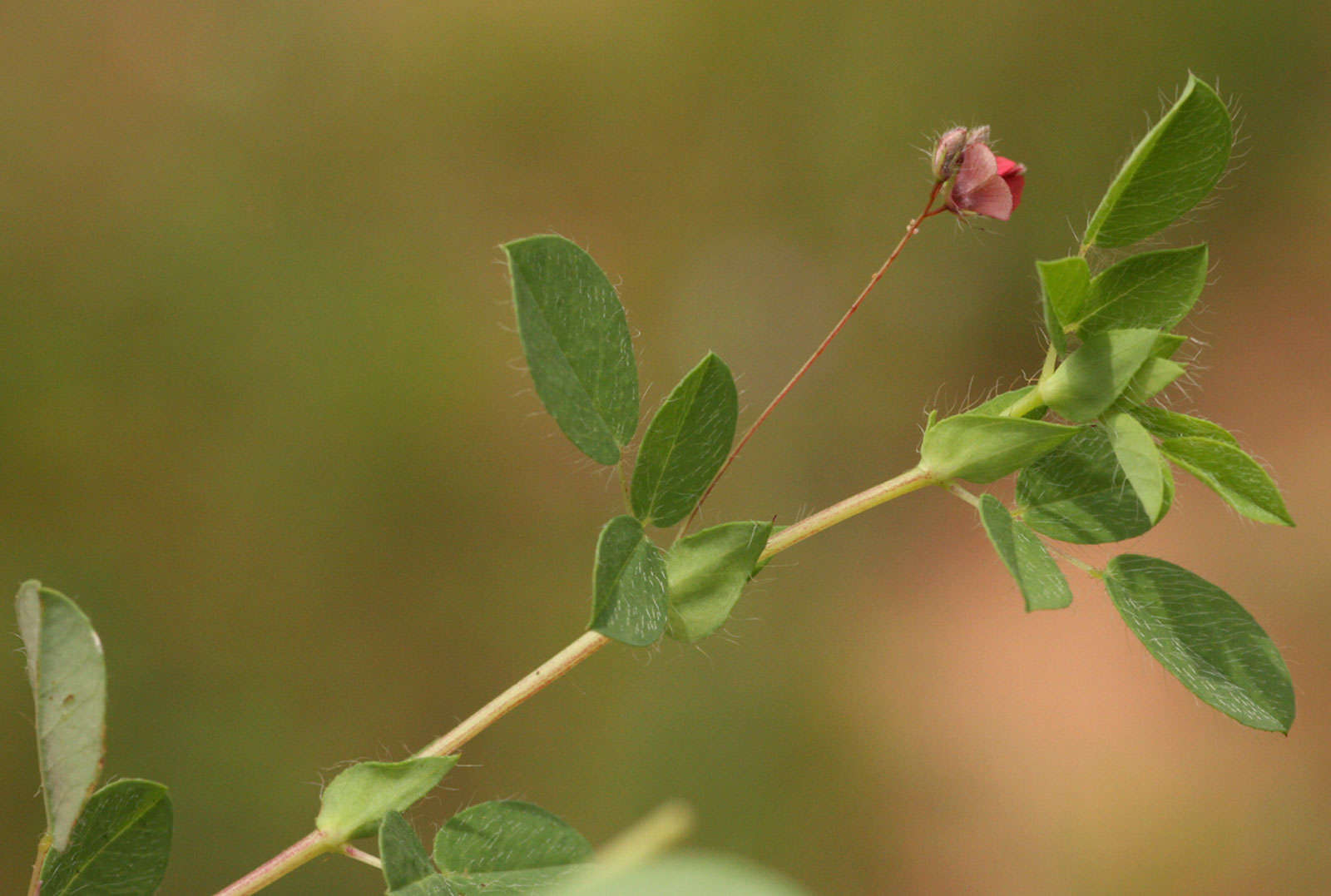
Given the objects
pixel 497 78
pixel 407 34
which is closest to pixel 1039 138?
pixel 497 78

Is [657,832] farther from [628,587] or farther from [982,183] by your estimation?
[982,183]

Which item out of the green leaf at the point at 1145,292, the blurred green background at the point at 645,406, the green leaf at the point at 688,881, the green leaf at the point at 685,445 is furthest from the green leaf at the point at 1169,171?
the blurred green background at the point at 645,406

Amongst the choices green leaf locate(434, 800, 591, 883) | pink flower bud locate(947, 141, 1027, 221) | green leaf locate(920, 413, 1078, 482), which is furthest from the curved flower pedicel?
green leaf locate(434, 800, 591, 883)

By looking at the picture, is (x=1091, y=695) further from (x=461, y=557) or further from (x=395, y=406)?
(x=395, y=406)

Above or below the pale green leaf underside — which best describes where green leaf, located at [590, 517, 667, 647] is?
below

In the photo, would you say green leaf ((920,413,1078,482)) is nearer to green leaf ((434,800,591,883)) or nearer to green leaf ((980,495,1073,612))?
green leaf ((980,495,1073,612))

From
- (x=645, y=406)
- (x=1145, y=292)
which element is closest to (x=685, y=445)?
(x=1145, y=292)
